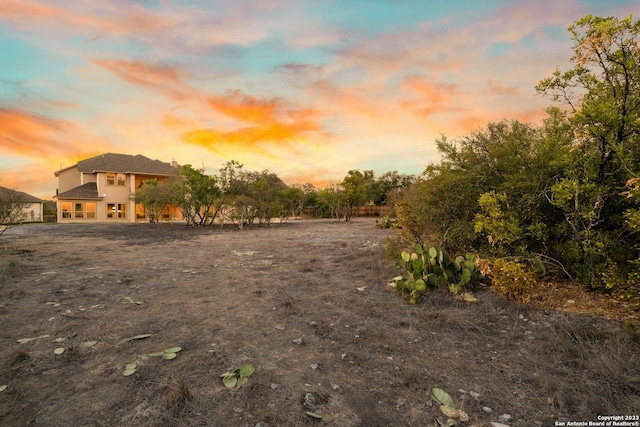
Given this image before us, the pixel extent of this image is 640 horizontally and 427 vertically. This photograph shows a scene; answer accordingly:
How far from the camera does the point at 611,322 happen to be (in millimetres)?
3869

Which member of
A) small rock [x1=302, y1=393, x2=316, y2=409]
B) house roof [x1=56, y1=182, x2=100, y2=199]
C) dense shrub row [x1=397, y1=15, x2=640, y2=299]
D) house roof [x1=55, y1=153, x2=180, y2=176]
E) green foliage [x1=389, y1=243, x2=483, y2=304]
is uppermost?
house roof [x1=55, y1=153, x2=180, y2=176]

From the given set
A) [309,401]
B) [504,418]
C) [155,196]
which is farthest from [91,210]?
[504,418]

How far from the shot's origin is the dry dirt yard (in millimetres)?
2438

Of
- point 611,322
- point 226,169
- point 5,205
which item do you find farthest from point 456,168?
point 226,169

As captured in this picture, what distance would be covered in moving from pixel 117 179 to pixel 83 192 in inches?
144

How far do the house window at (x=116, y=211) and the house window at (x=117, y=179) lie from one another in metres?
2.45

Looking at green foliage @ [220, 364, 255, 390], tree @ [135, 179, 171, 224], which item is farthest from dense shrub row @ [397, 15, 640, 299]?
tree @ [135, 179, 171, 224]

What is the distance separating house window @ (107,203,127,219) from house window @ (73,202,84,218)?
2568 mm

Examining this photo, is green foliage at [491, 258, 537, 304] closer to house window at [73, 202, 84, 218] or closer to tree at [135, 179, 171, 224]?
tree at [135, 179, 171, 224]

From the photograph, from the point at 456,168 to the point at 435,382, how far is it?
5532 millimetres

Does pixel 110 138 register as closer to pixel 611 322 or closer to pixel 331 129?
pixel 331 129

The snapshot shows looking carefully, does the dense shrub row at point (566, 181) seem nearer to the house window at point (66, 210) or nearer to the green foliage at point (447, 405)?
the green foliage at point (447, 405)

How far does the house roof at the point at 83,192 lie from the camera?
3128 cm

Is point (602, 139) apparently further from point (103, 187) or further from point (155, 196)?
point (103, 187)
